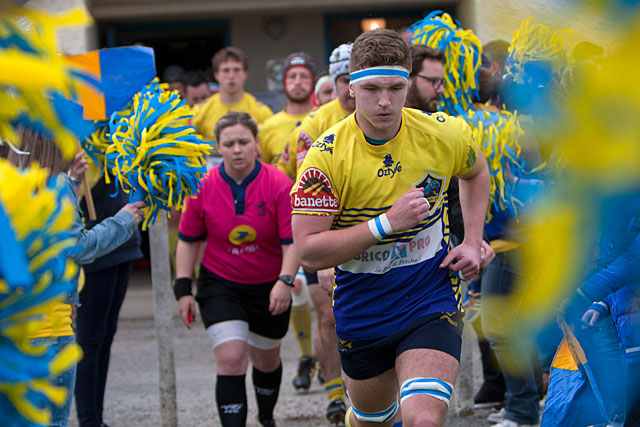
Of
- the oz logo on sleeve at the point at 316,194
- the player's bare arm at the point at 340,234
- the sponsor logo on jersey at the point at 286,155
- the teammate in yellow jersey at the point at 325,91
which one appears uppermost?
the teammate in yellow jersey at the point at 325,91

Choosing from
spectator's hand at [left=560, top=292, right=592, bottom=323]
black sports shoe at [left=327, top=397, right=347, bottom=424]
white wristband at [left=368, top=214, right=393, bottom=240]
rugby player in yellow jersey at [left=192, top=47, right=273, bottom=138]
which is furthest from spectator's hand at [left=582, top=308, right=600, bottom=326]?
rugby player in yellow jersey at [left=192, top=47, right=273, bottom=138]

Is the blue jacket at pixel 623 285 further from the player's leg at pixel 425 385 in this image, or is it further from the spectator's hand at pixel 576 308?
the player's leg at pixel 425 385

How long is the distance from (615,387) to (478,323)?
2570 mm

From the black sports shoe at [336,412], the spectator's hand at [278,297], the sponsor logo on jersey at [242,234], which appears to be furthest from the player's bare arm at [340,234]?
the black sports shoe at [336,412]

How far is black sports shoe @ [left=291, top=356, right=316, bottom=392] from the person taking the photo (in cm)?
623

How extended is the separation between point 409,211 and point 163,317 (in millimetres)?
2457

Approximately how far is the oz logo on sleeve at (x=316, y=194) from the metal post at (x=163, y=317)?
197 centimetres

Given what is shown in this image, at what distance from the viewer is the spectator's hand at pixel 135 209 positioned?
4.43 m

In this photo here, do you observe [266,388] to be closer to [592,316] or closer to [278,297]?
[278,297]

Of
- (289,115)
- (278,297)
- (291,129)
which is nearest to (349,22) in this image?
(289,115)

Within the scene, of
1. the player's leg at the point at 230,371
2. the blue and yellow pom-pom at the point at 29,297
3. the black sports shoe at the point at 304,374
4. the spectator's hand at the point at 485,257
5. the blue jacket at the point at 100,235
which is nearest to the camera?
the blue and yellow pom-pom at the point at 29,297

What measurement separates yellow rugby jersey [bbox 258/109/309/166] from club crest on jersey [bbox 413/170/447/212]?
10.5ft

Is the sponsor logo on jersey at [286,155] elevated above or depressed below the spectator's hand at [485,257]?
above

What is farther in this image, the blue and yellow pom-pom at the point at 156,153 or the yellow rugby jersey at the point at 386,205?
the blue and yellow pom-pom at the point at 156,153
